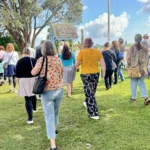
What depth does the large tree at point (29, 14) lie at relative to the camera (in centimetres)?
2797

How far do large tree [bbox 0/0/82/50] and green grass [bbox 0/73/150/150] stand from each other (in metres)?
22.0

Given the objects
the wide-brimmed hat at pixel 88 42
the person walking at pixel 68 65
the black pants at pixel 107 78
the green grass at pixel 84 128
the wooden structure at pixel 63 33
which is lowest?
the green grass at pixel 84 128

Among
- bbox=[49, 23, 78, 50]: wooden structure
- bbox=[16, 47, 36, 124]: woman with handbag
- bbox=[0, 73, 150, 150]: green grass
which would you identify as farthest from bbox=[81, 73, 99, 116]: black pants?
bbox=[49, 23, 78, 50]: wooden structure

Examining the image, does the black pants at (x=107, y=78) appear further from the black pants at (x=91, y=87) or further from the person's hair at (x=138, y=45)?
the black pants at (x=91, y=87)

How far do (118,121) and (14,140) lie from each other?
214 cm

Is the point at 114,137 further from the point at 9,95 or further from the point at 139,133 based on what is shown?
the point at 9,95

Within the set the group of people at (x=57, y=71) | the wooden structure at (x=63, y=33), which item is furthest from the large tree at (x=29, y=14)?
the group of people at (x=57, y=71)

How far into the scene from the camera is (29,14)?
1157 inches

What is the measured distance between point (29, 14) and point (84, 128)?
Result: 1026 inches

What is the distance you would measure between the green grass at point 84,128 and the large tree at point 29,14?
2205 cm

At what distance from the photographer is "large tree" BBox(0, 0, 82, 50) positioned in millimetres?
27969

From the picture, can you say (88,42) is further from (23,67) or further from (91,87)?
(23,67)

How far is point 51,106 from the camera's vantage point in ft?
13.4

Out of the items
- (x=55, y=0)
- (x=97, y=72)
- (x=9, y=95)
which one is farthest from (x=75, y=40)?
(x=97, y=72)
